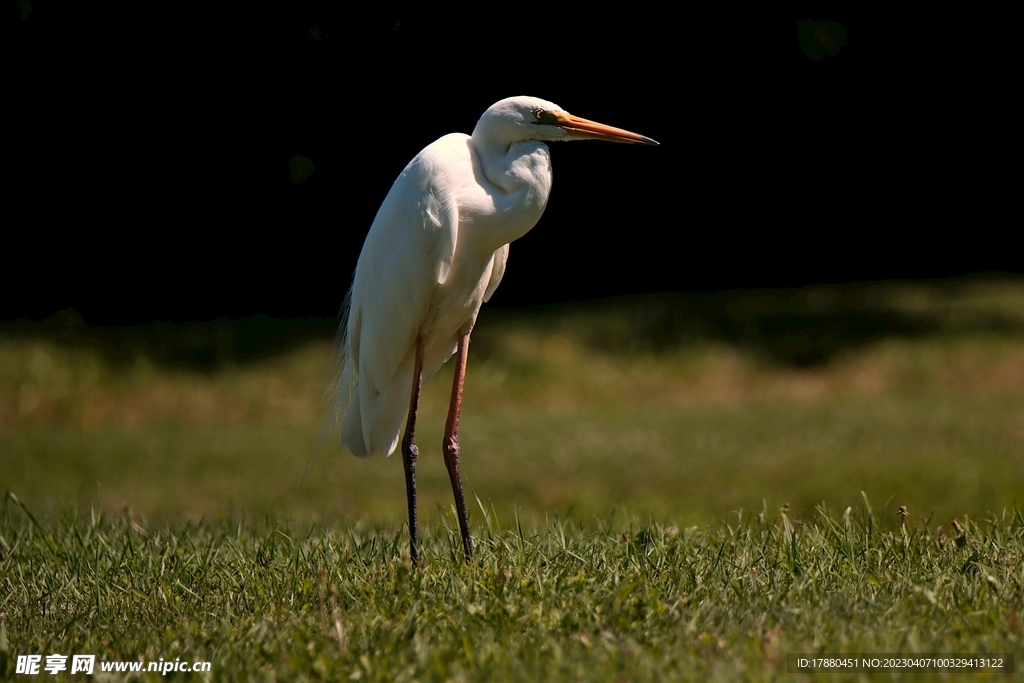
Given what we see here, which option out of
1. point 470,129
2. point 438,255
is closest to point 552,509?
point 438,255

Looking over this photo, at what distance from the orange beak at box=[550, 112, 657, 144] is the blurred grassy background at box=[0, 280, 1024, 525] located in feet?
7.85

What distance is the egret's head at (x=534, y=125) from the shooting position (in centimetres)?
311

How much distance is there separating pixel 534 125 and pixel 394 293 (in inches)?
27.4

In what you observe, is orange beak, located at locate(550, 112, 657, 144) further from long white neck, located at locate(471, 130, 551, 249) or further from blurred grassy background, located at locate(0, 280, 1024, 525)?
blurred grassy background, located at locate(0, 280, 1024, 525)

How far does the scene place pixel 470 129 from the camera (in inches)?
454

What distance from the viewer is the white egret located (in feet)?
10.2

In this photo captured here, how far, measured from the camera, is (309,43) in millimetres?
11469

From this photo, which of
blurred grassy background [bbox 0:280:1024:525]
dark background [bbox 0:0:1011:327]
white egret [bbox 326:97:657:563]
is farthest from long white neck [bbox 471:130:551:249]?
dark background [bbox 0:0:1011:327]

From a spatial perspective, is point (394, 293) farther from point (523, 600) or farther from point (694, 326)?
point (694, 326)

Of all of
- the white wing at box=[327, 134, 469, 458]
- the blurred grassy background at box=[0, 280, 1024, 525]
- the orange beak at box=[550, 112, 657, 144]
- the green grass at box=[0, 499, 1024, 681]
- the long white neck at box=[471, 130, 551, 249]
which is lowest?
the blurred grassy background at box=[0, 280, 1024, 525]

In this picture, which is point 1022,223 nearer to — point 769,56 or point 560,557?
point 769,56

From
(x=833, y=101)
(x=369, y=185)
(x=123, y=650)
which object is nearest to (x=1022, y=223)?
(x=833, y=101)

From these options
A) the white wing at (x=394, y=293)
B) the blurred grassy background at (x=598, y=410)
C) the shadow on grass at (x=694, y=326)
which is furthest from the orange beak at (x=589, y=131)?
the shadow on grass at (x=694, y=326)

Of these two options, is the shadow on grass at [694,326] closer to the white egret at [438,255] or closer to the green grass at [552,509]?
the green grass at [552,509]
